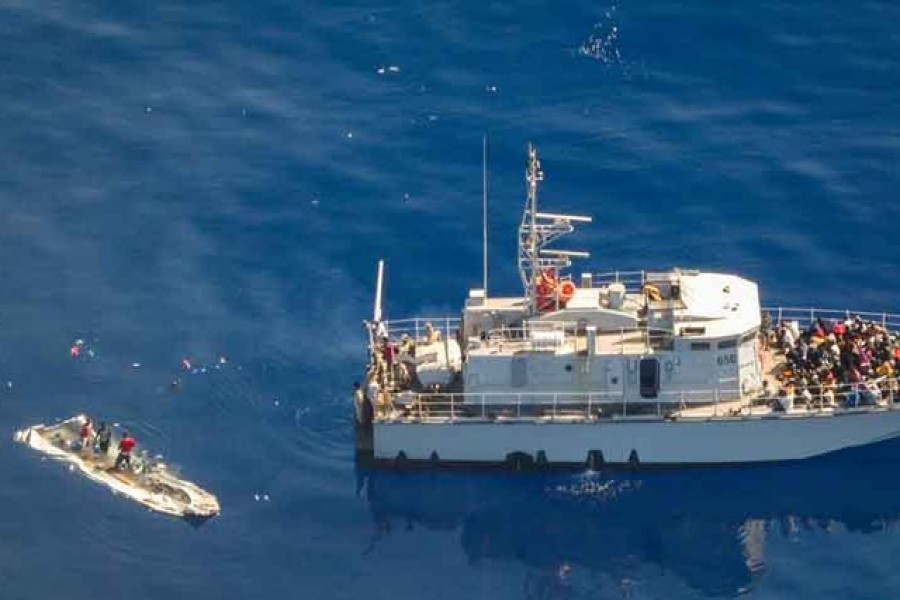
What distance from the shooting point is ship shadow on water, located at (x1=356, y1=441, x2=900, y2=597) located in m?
106

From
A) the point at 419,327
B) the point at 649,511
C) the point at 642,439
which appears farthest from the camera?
the point at 419,327

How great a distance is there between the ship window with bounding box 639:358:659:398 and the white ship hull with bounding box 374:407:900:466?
63.1 inches

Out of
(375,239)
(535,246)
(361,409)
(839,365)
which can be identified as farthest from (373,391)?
(839,365)

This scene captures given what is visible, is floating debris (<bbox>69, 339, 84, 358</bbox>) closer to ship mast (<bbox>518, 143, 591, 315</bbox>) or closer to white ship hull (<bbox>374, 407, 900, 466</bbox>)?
white ship hull (<bbox>374, 407, 900, 466</bbox>)

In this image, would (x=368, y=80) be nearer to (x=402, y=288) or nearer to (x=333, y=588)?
(x=402, y=288)

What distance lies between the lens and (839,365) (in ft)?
366

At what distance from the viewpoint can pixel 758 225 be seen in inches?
4941

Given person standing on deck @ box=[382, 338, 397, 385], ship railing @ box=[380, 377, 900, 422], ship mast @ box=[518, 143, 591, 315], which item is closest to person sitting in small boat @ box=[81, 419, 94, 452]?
ship railing @ box=[380, 377, 900, 422]

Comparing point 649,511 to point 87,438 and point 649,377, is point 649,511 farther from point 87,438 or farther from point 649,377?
point 87,438

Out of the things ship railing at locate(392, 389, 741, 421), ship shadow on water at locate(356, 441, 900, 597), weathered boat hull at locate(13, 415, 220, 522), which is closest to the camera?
ship shadow on water at locate(356, 441, 900, 597)

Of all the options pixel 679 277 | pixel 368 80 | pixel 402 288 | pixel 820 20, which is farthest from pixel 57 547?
pixel 820 20

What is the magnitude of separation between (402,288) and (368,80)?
20.2 metres

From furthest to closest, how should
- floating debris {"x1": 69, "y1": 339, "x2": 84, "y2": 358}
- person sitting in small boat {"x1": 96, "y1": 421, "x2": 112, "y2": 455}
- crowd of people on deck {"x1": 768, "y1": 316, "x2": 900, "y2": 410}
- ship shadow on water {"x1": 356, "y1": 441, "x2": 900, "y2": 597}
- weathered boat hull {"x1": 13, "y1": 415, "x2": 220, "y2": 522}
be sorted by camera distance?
floating debris {"x1": 69, "y1": 339, "x2": 84, "y2": 358} < person sitting in small boat {"x1": 96, "y1": 421, "x2": 112, "y2": 455} < crowd of people on deck {"x1": 768, "y1": 316, "x2": 900, "y2": 410} < weathered boat hull {"x1": 13, "y1": 415, "x2": 220, "y2": 522} < ship shadow on water {"x1": 356, "y1": 441, "x2": 900, "y2": 597}

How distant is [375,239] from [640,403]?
72.2 feet
